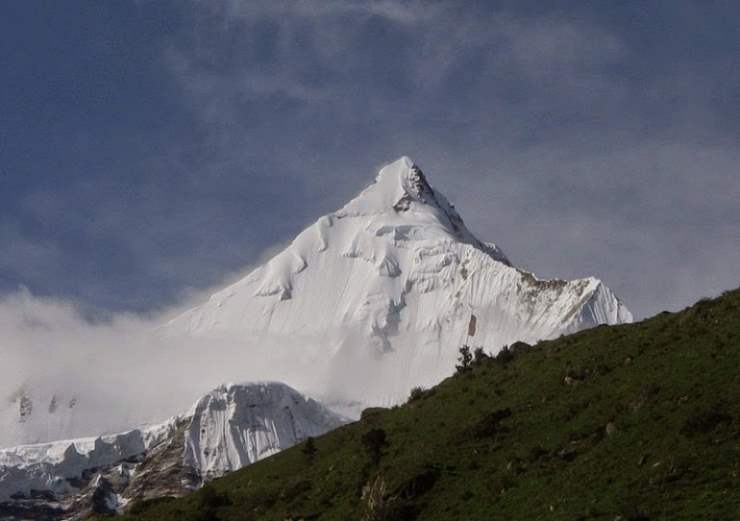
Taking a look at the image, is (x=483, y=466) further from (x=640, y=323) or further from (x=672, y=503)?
(x=640, y=323)

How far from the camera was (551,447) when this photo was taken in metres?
61.7

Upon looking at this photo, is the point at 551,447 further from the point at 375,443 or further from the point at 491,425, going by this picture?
the point at 375,443

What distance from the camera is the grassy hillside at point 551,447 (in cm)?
5381

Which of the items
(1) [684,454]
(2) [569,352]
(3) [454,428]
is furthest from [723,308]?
(1) [684,454]

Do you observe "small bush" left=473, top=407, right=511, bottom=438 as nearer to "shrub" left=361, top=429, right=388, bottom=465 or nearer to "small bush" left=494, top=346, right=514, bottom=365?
"shrub" left=361, top=429, right=388, bottom=465

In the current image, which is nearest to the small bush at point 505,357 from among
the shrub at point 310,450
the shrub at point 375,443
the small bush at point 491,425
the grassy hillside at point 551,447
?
the grassy hillside at point 551,447

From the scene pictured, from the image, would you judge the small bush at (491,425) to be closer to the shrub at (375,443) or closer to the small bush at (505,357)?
the shrub at (375,443)

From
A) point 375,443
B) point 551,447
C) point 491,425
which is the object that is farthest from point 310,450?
point 551,447

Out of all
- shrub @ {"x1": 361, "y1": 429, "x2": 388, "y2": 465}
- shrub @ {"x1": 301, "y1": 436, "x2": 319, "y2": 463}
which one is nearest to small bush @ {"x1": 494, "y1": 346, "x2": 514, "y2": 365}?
shrub @ {"x1": 361, "y1": 429, "x2": 388, "y2": 465}

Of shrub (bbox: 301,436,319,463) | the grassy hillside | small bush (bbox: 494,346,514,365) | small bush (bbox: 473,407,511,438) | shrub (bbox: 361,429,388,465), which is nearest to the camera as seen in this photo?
the grassy hillside

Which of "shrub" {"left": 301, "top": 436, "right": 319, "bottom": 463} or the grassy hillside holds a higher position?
"shrub" {"left": 301, "top": 436, "right": 319, "bottom": 463}

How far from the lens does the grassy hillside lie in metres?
53.8

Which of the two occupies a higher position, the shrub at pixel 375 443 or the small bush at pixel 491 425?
the shrub at pixel 375 443

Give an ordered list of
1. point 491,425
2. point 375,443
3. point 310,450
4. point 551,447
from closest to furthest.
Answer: point 551,447, point 491,425, point 375,443, point 310,450
